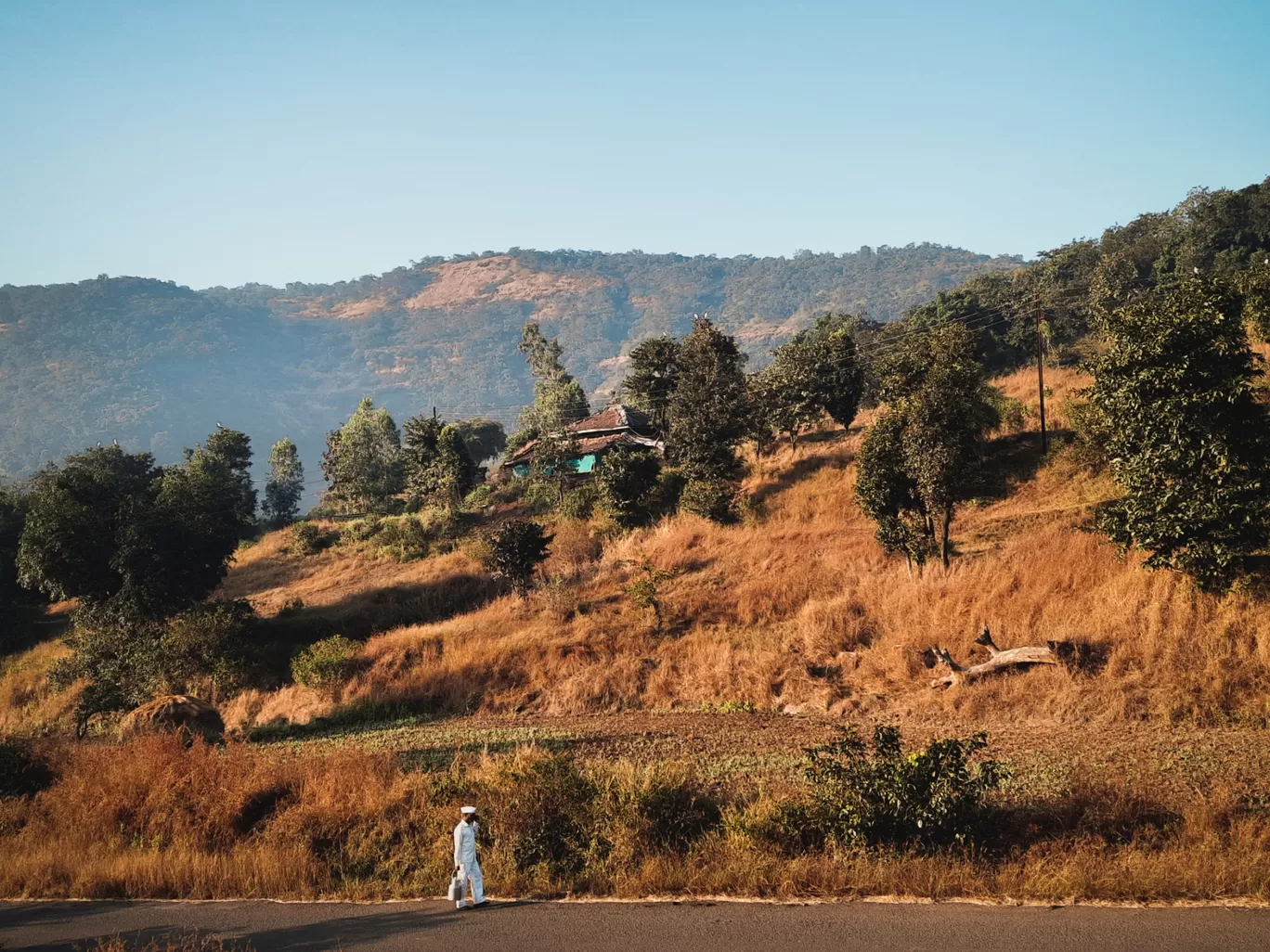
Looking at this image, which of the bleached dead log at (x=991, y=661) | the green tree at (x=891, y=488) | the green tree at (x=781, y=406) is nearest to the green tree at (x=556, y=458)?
the green tree at (x=781, y=406)

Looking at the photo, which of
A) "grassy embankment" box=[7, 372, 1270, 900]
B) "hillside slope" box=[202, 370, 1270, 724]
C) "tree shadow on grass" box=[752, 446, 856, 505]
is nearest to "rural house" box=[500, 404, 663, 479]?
"tree shadow on grass" box=[752, 446, 856, 505]

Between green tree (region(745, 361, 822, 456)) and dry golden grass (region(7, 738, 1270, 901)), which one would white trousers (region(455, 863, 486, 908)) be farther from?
green tree (region(745, 361, 822, 456))

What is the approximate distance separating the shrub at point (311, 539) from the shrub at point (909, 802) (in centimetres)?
4326

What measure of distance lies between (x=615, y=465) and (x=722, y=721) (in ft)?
72.5

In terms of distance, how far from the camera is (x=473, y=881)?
9.10 metres

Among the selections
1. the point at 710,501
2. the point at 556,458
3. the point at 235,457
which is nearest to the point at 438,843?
the point at 710,501

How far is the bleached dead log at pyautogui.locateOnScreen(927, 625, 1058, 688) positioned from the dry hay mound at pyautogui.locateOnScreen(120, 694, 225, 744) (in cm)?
1593

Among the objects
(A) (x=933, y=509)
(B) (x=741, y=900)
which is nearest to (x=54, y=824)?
(B) (x=741, y=900)

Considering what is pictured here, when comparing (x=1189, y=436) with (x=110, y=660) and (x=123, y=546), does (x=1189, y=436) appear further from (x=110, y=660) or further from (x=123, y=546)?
(x=123, y=546)

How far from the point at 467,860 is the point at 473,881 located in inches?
9.1

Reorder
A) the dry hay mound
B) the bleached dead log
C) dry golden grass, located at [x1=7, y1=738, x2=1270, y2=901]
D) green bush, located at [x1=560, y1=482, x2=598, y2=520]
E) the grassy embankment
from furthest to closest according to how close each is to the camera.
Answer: green bush, located at [x1=560, y1=482, x2=598, y2=520], the dry hay mound, the bleached dead log, the grassy embankment, dry golden grass, located at [x1=7, y1=738, x2=1270, y2=901]

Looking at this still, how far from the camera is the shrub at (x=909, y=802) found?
31.0 feet

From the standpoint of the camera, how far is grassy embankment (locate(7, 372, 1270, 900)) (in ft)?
30.6

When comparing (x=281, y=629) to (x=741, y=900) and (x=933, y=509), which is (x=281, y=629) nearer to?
(x=933, y=509)
